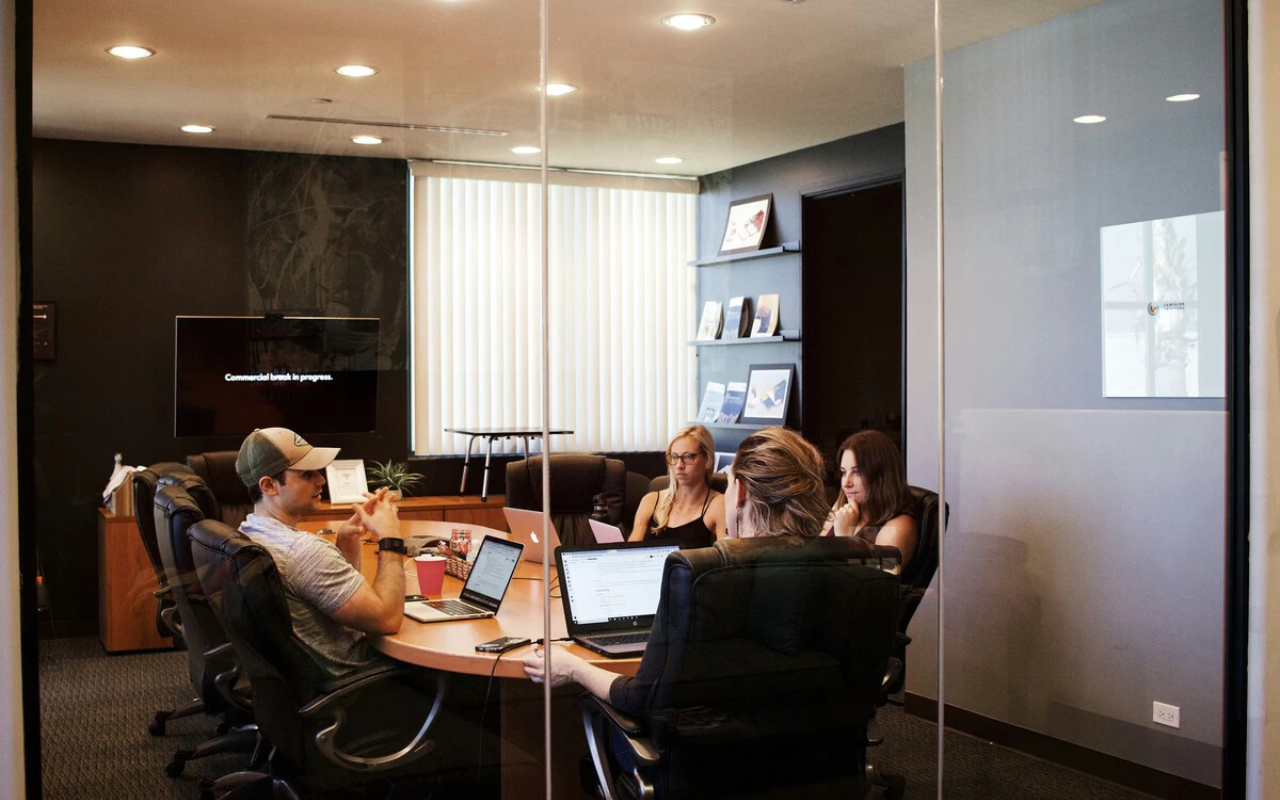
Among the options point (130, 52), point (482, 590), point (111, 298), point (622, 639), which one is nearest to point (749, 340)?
point (622, 639)

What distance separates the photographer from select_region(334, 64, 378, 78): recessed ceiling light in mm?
2707

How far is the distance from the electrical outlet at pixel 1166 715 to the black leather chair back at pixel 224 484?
9.67 ft

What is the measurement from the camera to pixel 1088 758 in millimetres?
3570

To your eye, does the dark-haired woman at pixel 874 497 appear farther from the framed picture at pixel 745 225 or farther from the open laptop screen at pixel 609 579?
the framed picture at pixel 745 225

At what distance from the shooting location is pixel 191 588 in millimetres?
2406

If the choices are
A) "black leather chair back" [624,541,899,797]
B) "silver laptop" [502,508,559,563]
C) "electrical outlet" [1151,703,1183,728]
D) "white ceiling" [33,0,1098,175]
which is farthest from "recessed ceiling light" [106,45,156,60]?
"electrical outlet" [1151,703,1183,728]

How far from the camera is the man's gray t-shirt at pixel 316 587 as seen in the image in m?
2.50

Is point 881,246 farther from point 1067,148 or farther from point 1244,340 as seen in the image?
point 1244,340

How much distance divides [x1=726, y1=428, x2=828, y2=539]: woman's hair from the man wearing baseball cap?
89cm

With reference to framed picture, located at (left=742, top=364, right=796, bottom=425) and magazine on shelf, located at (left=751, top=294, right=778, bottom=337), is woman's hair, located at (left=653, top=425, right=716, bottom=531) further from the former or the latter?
magazine on shelf, located at (left=751, top=294, right=778, bottom=337)

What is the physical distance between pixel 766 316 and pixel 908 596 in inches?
43.1

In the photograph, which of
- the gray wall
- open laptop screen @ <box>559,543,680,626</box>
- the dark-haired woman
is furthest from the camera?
the gray wall

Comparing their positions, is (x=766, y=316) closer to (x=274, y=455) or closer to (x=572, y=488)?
(x=572, y=488)

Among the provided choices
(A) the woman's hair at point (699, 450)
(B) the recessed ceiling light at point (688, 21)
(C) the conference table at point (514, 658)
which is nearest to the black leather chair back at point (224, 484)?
(C) the conference table at point (514, 658)
